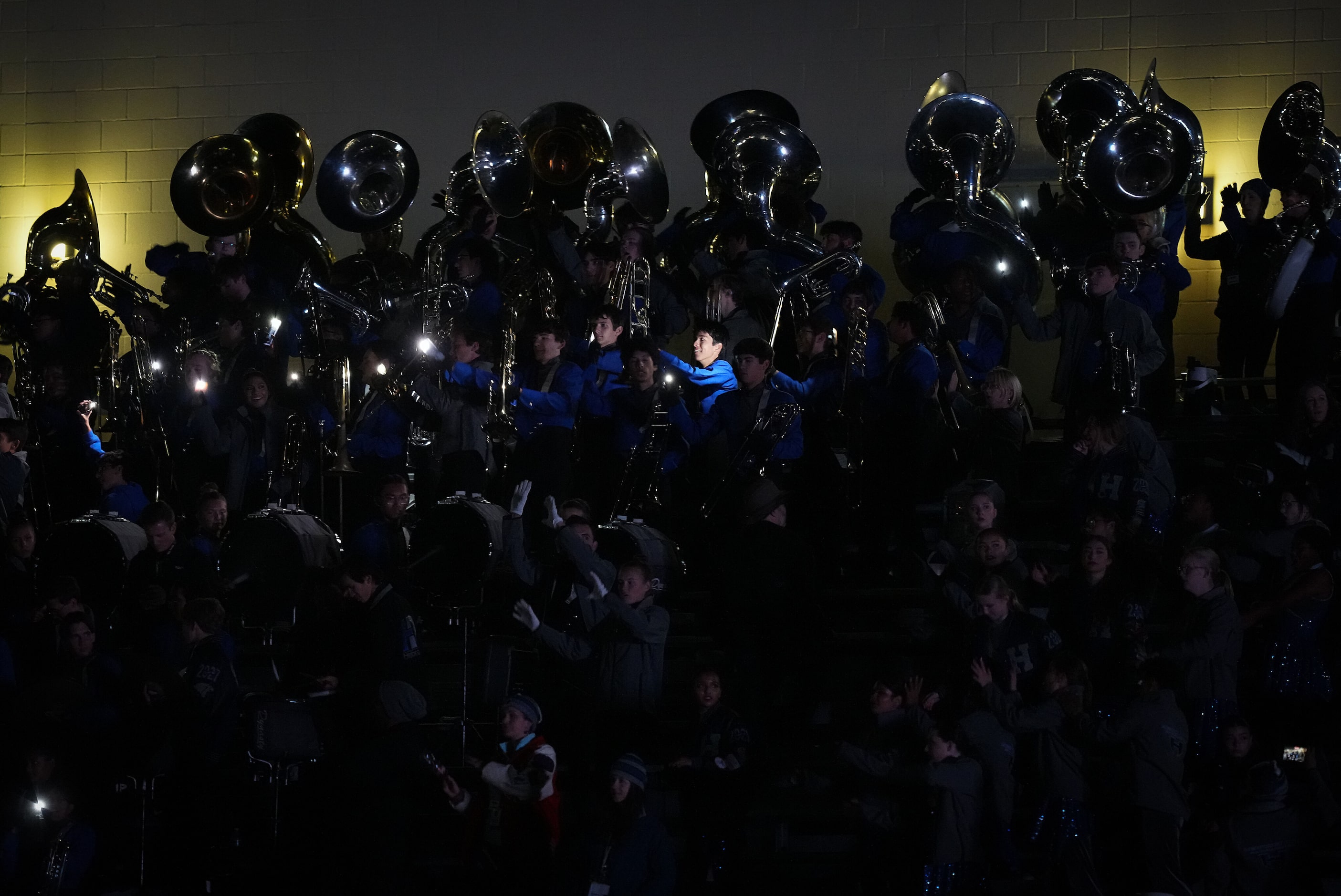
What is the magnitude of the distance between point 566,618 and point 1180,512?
8.60 feet

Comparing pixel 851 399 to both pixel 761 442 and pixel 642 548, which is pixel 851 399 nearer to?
pixel 761 442

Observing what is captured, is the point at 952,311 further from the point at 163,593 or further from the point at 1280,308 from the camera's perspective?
the point at 163,593

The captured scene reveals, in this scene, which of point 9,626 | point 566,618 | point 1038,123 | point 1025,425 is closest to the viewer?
point 566,618

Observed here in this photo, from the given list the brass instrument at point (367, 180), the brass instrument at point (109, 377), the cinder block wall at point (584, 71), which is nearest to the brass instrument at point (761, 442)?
the brass instrument at point (367, 180)

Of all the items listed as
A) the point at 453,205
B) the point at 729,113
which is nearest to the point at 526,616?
the point at 453,205

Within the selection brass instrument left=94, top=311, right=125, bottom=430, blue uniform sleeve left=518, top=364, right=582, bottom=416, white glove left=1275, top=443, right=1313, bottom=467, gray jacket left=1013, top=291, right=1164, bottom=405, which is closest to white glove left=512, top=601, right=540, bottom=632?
blue uniform sleeve left=518, top=364, right=582, bottom=416

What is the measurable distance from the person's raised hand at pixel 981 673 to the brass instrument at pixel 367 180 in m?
5.03

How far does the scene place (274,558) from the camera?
8266 millimetres

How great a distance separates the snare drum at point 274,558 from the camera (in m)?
8.23

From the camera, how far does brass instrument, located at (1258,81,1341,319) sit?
31.8ft

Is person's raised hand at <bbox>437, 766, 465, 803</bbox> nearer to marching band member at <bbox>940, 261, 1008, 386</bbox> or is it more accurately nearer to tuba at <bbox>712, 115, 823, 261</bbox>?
marching band member at <bbox>940, 261, 1008, 386</bbox>

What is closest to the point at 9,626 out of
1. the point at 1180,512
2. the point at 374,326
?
the point at 374,326

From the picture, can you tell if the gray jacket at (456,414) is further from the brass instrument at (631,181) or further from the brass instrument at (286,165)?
the brass instrument at (286,165)

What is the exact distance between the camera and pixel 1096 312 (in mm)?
9359
